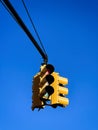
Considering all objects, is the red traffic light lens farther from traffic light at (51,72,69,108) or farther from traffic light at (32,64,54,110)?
traffic light at (51,72,69,108)

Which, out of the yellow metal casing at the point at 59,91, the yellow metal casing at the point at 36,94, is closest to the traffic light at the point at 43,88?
the yellow metal casing at the point at 36,94

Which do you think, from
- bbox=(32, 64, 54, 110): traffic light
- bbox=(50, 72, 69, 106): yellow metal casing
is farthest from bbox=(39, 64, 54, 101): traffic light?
bbox=(50, 72, 69, 106): yellow metal casing

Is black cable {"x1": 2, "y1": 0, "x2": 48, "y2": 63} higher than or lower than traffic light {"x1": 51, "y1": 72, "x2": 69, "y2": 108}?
higher

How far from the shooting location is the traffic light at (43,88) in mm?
13836

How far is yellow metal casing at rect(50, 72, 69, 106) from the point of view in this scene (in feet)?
45.5

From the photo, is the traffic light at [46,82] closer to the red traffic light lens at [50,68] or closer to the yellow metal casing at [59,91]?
the red traffic light lens at [50,68]

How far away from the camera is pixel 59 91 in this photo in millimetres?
14031

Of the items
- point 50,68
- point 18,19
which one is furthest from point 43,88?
point 18,19

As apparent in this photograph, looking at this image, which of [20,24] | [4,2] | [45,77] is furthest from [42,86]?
[4,2]

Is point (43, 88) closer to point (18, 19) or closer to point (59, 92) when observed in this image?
point (59, 92)

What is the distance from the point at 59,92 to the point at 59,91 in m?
0.03

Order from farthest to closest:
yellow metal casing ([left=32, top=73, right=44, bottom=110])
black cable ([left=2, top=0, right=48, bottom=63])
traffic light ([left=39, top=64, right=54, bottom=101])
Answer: yellow metal casing ([left=32, top=73, right=44, bottom=110]) < traffic light ([left=39, top=64, right=54, bottom=101]) < black cable ([left=2, top=0, right=48, bottom=63])

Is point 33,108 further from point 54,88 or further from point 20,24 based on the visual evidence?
point 20,24

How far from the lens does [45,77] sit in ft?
45.7
